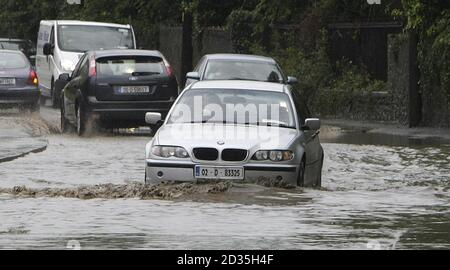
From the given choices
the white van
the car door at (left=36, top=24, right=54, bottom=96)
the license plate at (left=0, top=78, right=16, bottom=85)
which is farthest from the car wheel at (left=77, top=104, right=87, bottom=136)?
the car door at (left=36, top=24, right=54, bottom=96)

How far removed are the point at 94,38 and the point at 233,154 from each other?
70.4ft

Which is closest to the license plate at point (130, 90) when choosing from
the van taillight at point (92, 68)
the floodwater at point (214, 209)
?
the van taillight at point (92, 68)

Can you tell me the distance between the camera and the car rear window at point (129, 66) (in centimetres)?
2670

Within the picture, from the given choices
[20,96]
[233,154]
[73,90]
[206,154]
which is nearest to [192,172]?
[206,154]

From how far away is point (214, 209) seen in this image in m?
15.0

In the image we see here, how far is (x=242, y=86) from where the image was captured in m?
18.3

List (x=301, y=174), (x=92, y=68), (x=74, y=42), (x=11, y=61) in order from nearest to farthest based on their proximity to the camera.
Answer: (x=301, y=174), (x=92, y=68), (x=11, y=61), (x=74, y=42)

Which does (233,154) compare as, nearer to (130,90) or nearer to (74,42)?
(130,90)

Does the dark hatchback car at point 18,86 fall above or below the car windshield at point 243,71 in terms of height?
below

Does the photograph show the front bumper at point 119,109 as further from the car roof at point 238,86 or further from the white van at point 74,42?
the white van at point 74,42

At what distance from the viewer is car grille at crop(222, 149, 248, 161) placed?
16.2 m

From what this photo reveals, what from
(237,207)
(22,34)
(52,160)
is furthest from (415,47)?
(22,34)

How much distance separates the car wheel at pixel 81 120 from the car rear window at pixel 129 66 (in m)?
0.74
